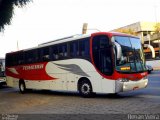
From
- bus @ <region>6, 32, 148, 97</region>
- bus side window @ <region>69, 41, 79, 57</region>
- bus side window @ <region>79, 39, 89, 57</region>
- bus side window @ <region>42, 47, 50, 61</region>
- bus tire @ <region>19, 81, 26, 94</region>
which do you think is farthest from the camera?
bus tire @ <region>19, 81, 26, 94</region>

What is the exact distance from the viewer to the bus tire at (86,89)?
49.5 feet

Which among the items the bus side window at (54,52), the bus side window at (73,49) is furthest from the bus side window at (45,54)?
the bus side window at (73,49)

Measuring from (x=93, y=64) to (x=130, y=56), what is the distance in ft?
5.99

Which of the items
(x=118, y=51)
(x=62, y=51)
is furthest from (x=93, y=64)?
(x=62, y=51)

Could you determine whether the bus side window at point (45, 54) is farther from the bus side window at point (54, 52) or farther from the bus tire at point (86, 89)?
the bus tire at point (86, 89)

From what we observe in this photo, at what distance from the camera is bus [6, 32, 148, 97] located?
13727 mm

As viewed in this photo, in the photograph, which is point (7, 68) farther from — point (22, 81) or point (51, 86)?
point (51, 86)

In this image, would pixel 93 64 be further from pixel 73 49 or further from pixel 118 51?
pixel 73 49

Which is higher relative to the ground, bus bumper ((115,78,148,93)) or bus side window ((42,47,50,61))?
bus side window ((42,47,50,61))

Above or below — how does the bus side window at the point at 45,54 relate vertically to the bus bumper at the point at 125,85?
above

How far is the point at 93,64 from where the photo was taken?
14797mm

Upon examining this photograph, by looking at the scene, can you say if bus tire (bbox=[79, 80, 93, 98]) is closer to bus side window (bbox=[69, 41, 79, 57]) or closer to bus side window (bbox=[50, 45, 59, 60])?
bus side window (bbox=[69, 41, 79, 57])

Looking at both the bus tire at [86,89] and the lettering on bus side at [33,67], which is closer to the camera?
the bus tire at [86,89]

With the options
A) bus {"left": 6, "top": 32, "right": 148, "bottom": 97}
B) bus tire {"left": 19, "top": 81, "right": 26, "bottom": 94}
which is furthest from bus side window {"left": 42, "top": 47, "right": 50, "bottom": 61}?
bus tire {"left": 19, "top": 81, "right": 26, "bottom": 94}
